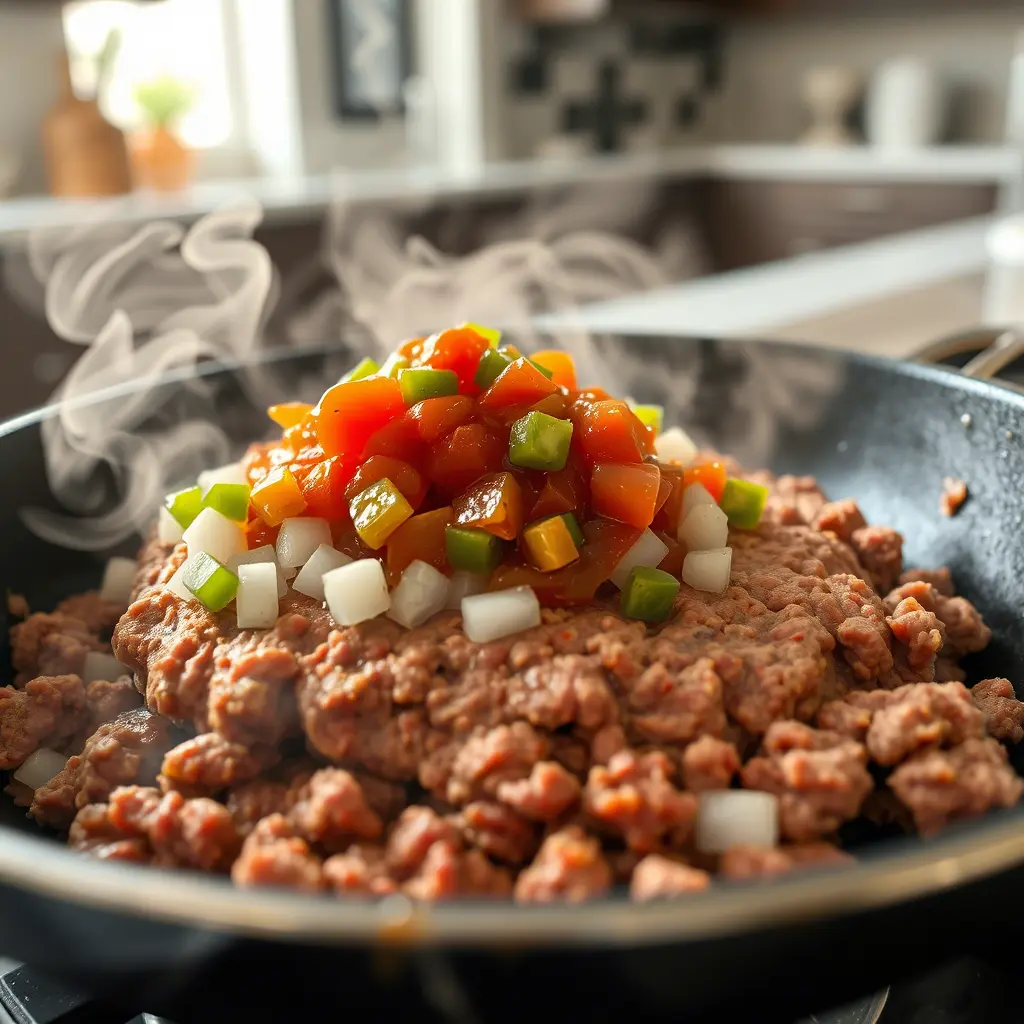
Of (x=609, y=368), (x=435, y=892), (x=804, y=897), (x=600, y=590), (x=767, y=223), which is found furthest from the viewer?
(x=767, y=223)

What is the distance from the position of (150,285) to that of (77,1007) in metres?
1.21

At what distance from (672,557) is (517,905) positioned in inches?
25.9

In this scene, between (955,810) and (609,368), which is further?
(609,368)

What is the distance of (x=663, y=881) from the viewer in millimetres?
829

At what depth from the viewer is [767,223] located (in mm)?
6871

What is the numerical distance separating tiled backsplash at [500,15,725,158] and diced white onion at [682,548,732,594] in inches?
246

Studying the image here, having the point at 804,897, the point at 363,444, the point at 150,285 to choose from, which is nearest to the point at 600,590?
the point at 363,444

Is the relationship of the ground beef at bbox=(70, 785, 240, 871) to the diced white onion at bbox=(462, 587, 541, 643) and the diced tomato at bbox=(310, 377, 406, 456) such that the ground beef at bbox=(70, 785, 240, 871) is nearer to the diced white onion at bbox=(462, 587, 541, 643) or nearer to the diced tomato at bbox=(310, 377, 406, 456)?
the diced white onion at bbox=(462, 587, 541, 643)

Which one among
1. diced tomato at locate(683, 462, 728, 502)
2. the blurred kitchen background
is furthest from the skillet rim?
the blurred kitchen background

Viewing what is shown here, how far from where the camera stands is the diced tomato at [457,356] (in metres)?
1.33

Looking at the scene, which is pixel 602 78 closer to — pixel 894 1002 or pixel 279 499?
pixel 279 499

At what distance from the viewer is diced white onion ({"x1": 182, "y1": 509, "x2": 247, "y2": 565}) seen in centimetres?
126

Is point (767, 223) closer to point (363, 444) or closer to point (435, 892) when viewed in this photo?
point (363, 444)

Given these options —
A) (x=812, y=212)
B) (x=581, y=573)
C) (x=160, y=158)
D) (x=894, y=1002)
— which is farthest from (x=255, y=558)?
(x=812, y=212)
